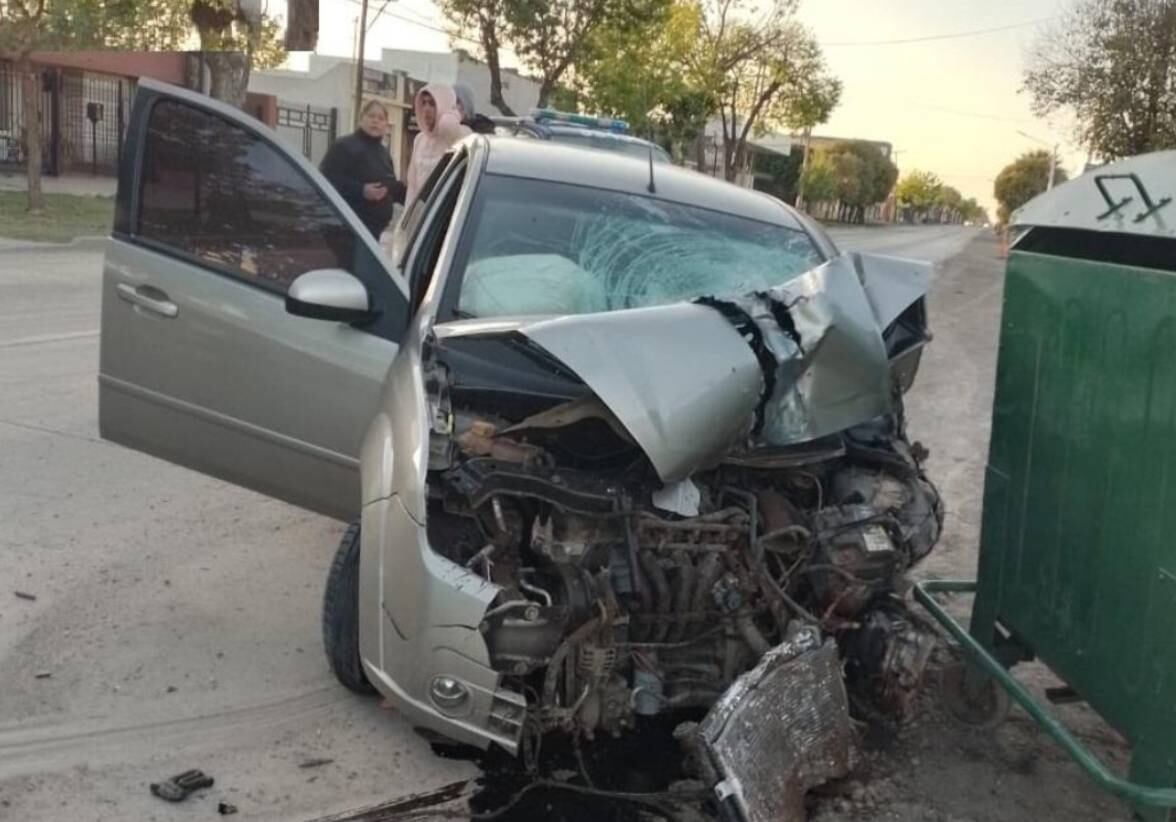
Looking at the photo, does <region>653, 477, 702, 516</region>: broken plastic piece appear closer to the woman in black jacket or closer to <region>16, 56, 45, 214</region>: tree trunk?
the woman in black jacket

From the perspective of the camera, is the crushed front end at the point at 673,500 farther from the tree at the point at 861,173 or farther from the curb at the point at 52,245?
the tree at the point at 861,173

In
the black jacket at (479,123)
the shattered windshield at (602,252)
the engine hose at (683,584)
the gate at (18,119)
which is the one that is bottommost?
the engine hose at (683,584)

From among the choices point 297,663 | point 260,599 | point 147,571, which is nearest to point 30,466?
point 147,571

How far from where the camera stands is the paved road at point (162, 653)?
3.47m

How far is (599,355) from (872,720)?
164 centimetres

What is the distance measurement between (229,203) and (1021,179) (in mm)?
89491

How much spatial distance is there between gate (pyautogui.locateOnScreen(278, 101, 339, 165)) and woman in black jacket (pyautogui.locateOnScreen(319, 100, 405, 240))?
27.4 metres

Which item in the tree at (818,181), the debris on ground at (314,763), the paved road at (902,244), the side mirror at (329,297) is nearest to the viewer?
the debris on ground at (314,763)

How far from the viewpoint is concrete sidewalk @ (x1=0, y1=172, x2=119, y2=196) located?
25.9 m

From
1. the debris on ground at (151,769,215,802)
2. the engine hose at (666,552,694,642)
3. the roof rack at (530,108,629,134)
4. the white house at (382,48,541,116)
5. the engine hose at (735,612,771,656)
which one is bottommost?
the debris on ground at (151,769,215,802)

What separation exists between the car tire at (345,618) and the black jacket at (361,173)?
3.66 meters

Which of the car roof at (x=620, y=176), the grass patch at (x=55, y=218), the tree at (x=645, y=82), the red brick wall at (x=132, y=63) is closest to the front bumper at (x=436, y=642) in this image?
the car roof at (x=620, y=176)

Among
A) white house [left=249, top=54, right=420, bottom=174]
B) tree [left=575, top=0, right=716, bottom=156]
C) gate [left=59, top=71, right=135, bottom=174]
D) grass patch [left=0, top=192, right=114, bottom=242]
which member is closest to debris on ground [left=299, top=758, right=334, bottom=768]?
grass patch [left=0, top=192, right=114, bottom=242]

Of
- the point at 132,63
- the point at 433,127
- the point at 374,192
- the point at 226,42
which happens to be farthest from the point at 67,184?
the point at 374,192
